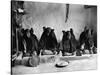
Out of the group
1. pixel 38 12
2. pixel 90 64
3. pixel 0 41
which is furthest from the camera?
pixel 90 64

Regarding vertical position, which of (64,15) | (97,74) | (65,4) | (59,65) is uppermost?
(65,4)

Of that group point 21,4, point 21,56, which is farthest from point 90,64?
point 21,4

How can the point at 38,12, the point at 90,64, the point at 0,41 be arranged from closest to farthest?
1. the point at 0,41
2. the point at 38,12
3. the point at 90,64

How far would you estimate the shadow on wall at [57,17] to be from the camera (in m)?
2.20

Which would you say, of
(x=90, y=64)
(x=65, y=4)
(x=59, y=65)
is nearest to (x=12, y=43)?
(x=59, y=65)

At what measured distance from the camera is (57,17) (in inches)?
90.2

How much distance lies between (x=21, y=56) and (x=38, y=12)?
573 millimetres

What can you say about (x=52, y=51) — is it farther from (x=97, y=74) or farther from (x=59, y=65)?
(x=97, y=74)

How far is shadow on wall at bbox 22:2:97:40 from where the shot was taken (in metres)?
2.20

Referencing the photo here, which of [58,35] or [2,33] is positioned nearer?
A: [2,33]

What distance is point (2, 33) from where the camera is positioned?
2070 millimetres

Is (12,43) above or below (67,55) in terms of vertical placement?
above

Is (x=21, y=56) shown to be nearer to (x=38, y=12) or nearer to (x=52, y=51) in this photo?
(x=52, y=51)

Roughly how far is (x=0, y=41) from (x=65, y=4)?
3.04 feet
